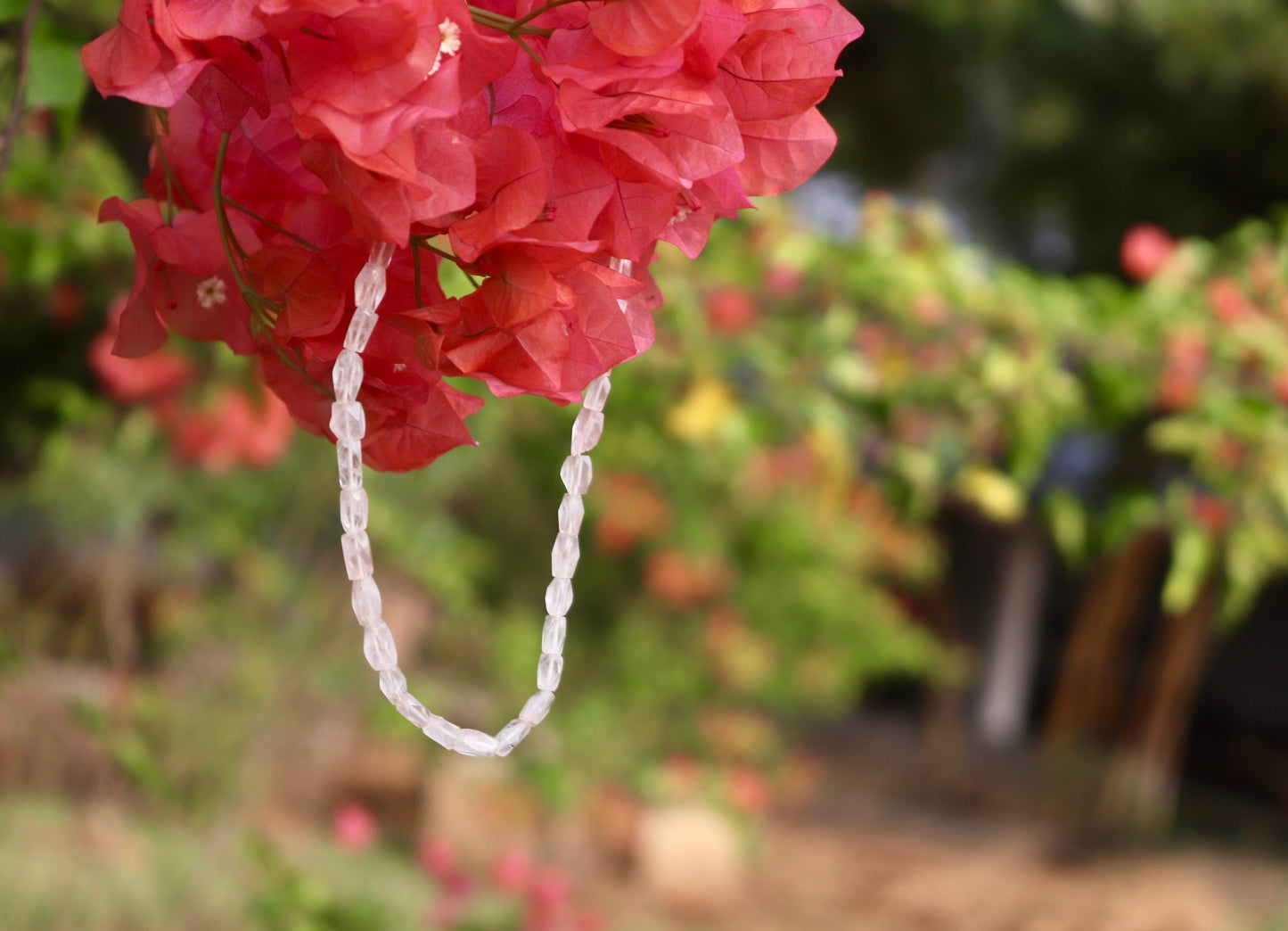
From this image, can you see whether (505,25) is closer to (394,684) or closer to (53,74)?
(394,684)

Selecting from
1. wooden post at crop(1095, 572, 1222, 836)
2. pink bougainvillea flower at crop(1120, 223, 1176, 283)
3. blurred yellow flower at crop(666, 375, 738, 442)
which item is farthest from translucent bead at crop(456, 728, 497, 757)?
wooden post at crop(1095, 572, 1222, 836)

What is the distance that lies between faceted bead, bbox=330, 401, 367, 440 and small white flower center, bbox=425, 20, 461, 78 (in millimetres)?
74

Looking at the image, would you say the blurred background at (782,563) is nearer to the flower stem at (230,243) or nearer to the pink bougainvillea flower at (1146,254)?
the pink bougainvillea flower at (1146,254)

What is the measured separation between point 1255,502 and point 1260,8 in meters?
1.98

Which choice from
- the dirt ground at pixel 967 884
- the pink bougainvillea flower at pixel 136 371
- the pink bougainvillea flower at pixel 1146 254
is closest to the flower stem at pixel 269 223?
Result: the pink bougainvillea flower at pixel 136 371

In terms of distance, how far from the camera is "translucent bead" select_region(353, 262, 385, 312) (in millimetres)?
247

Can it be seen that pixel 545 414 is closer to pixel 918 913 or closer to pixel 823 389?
pixel 823 389

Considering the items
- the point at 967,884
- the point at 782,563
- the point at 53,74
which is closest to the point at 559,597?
the point at 53,74

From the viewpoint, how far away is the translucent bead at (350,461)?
26 centimetres

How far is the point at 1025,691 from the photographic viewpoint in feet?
18.7

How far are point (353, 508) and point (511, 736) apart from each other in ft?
0.23

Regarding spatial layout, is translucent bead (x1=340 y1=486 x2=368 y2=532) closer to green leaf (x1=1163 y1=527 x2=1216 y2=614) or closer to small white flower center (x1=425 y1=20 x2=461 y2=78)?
small white flower center (x1=425 y1=20 x2=461 y2=78)

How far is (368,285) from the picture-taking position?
25cm

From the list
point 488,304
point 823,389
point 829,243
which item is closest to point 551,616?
point 488,304
